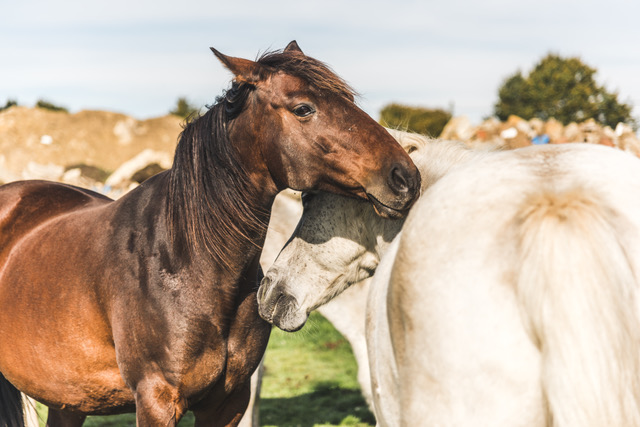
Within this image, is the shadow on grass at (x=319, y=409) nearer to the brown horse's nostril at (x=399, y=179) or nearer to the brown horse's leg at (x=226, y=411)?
the brown horse's leg at (x=226, y=411)

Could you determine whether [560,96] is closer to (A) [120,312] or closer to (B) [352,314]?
(B) [352,314]

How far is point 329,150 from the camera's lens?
2615 millimetres

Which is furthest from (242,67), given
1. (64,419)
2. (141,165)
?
(141,165)

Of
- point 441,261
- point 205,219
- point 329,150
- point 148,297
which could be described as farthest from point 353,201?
point 441,261

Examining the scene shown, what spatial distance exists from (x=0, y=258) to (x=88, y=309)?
1.04m

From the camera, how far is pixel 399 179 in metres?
2.58

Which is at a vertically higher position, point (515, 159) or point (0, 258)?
point (515, 159)

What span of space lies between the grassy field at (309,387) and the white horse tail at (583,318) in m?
3.38

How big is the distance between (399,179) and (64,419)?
299 cm

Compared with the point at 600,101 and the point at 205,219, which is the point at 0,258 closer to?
the point at 205,219

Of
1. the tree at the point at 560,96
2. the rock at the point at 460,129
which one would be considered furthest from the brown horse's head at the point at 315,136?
the tree at the point at 560,96

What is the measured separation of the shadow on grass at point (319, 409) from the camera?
6414 millimetres

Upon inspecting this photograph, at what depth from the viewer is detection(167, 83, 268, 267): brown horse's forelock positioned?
2.85 m

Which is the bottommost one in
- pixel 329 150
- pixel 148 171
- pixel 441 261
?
pixel 148 171
